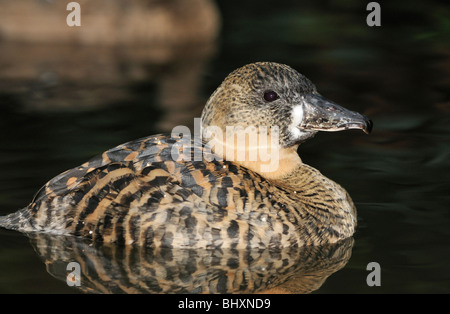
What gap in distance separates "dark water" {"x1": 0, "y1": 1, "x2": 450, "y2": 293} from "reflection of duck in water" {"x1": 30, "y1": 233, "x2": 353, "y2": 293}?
0.6 inches

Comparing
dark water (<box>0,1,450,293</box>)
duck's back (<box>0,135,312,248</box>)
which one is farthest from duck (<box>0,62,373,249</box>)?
dark water (<box>0,1,450,293</box>)

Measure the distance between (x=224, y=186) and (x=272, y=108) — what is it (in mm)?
871

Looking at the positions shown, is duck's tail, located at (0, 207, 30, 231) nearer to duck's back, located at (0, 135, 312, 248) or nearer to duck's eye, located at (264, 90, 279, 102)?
duck's back, located at (0, 135, 312, 248)

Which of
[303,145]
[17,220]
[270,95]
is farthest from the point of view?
[303,145]

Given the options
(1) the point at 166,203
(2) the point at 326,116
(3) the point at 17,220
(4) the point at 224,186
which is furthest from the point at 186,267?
(2) the point at 326,116

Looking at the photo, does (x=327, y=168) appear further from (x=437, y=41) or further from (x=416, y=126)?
(x=437, y=41)

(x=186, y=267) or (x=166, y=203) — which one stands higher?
(x=166, y=203)

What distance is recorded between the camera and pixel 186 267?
6750 mm

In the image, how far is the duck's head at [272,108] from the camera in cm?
749

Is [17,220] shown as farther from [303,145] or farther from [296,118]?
[303,145]

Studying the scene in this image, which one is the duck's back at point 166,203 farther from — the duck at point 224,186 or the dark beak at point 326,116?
the dark beak at point 326,116

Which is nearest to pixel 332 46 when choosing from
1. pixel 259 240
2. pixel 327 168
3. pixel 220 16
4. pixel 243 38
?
pixel 243 38

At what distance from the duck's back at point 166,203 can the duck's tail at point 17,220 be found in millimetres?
89

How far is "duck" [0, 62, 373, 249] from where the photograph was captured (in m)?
6.90
